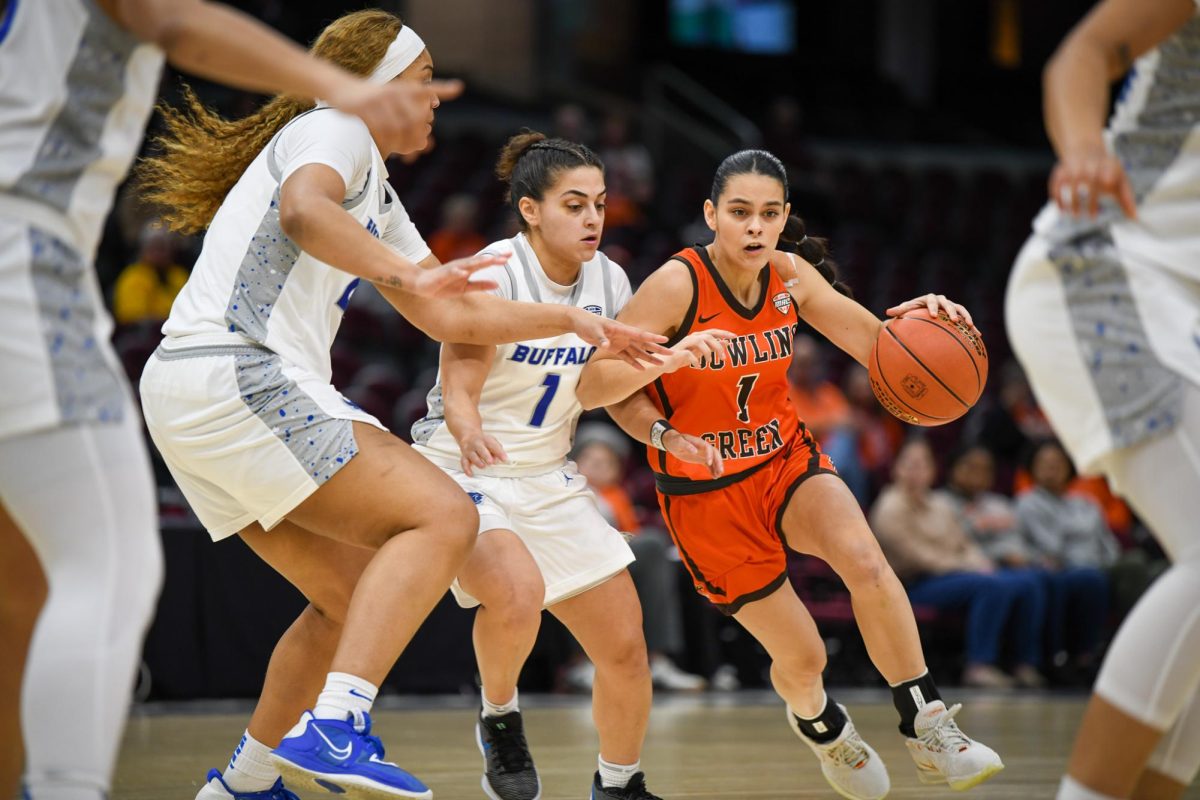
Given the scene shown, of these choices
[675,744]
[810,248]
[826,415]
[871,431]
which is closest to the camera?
[810,248]

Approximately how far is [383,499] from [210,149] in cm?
112

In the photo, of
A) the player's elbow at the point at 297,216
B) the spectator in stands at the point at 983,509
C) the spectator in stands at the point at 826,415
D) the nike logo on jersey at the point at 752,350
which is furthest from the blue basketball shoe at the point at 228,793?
the spectator in stands at the point at 983,509

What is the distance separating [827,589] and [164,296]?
14.4 ft

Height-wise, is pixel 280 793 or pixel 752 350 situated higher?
pixel 752 350

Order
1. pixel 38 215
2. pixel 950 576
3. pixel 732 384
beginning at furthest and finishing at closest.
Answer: pixel 950 576
pixel 732 384
pixel 38 215

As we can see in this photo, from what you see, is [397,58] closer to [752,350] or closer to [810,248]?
[752,350]

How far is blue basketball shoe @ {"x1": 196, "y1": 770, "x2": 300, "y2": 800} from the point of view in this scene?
3.73 metres

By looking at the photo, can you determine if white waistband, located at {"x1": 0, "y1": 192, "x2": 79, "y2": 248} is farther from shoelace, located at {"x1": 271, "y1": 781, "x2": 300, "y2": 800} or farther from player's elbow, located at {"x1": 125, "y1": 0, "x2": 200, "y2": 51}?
shoelace, located at {"x1": 271, "y1": 781, "x2": 300, "y2": 800}

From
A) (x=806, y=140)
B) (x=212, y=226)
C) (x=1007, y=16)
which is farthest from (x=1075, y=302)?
(x=1007, y=16)

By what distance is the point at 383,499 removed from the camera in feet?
10.5

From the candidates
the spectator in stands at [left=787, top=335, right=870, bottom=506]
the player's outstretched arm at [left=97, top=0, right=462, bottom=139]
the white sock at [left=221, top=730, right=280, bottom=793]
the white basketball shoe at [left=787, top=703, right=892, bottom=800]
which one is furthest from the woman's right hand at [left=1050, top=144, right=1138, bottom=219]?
the spectator in stands at [left=787, top=335, right=870, bottom=506]

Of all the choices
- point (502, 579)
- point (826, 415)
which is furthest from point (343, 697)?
point (826, 415)

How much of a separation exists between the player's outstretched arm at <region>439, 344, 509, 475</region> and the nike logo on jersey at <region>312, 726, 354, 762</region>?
812mm

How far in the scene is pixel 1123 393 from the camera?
2521 mm
